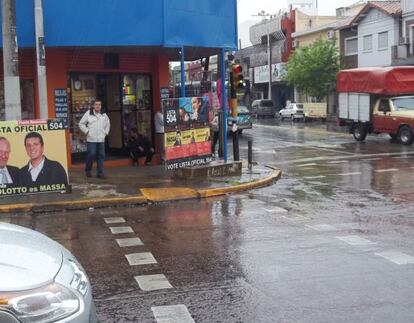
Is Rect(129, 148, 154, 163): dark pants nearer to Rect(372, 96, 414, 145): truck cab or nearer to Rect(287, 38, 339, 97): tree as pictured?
Rect(372, 96, 414, 145): truck cab

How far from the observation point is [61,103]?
→ 1566cm

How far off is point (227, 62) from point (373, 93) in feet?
32.6

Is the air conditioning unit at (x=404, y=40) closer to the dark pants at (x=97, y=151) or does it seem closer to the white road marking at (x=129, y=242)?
the dark pants at (x=97, y=151)

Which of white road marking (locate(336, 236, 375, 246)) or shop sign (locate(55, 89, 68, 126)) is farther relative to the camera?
shop sign (locate(55, 89, 68, 126))

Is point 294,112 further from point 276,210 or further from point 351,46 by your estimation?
point 276,210

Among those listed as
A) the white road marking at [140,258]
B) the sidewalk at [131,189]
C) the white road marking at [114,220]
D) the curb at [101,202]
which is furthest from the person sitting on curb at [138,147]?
the white road marking at [140,258]

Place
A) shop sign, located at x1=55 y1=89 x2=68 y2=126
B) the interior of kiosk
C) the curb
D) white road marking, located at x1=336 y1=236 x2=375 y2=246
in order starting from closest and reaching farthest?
white road marking, located at x1=336 y1=236 x2=375 y2=246 < the curb < shop sign, located at x1=55 y1=89 x2=68 y2=126 < the interior of kiosk

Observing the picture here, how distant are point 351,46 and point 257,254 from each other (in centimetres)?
4472

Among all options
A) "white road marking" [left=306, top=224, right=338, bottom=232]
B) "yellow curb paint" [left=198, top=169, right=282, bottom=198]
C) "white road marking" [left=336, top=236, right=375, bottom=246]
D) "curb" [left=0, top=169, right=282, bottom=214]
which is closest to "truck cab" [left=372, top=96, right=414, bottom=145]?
"yellow curb paint" [left=198, top=169, right=282, bottom=198]

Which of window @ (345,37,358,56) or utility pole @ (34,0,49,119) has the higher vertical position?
window @ (345,37,358,56)

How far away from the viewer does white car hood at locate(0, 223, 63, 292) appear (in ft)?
10.8

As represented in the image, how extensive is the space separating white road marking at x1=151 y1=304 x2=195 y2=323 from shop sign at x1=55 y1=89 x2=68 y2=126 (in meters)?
10.9

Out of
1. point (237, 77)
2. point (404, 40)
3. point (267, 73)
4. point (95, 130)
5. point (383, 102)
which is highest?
point (404, 40)

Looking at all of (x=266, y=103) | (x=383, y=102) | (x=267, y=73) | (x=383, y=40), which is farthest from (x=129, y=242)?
(x=267, y=73)
